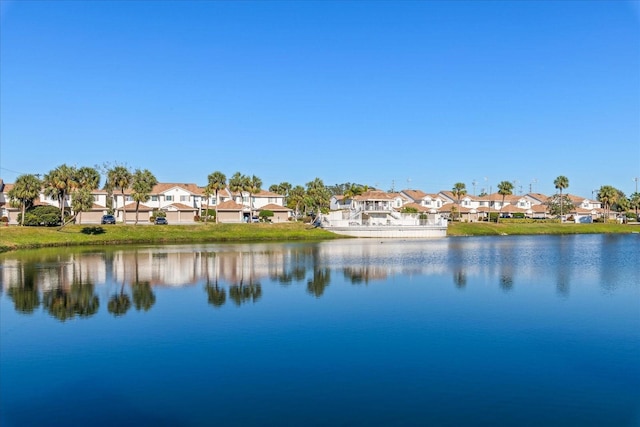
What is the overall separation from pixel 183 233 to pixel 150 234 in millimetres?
5011

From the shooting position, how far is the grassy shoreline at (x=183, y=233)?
237 ft

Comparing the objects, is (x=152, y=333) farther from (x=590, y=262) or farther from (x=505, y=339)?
(x=590, y=262)

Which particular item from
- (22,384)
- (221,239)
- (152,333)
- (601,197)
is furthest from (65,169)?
(601,197)

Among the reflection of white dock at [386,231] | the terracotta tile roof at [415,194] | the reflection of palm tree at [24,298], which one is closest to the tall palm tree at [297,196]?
the reflection of white dock at [386,231]

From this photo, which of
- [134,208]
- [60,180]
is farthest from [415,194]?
[60,180]

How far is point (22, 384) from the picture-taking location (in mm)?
17547

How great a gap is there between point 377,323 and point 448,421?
1155cm

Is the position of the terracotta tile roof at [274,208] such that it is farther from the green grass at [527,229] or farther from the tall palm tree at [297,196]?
the green grass at [527,229]

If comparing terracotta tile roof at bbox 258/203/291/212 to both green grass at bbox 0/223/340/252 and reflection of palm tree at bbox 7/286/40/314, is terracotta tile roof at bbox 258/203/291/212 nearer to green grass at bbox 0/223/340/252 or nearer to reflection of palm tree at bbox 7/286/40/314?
green grass at bbox 0/223/340/252

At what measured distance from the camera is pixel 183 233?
85250 mm

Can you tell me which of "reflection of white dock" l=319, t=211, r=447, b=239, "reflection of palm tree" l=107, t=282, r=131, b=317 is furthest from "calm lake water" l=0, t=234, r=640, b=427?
"reflection of white dock" l=319, t=211, r=447, b=239

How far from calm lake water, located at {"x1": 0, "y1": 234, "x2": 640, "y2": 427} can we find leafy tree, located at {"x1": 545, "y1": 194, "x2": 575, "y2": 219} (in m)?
99.9

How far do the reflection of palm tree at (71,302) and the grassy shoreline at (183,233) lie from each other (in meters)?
35.5

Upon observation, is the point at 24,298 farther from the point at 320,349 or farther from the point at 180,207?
the point at 180,207
